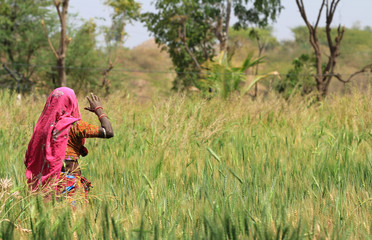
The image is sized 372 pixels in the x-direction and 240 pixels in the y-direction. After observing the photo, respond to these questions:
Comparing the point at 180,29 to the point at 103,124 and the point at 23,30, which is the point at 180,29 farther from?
the point at 103,124

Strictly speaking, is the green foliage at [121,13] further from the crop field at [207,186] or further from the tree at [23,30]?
the crop field at [207,186]

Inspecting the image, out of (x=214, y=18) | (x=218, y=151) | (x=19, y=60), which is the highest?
(x=214, y=18)

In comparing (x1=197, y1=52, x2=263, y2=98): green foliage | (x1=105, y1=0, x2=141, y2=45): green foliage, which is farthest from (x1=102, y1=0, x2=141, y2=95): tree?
(x1=197, y1=52, x2=263, y2=98): green foliage

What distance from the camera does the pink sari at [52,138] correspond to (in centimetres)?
277

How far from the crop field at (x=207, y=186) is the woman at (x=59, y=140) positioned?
14 cm

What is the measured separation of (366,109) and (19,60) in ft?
63.3

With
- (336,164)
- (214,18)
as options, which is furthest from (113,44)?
(336,164)

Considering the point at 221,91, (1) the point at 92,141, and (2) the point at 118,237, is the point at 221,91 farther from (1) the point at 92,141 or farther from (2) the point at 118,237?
(2) the point at 118,237

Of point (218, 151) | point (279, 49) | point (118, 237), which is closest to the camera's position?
point (118, 237)

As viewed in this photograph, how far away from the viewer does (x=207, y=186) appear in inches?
88.5

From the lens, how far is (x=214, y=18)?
1855cm

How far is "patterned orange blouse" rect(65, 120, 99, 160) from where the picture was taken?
2.89 metres

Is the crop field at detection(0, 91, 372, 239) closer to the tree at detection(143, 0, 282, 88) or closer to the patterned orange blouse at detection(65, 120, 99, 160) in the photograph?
the patterned orange blouse at detection(65, 120, 99, 160)

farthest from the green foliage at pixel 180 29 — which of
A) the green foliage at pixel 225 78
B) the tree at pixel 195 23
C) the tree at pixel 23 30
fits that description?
the green foliage at pixel 225 78
